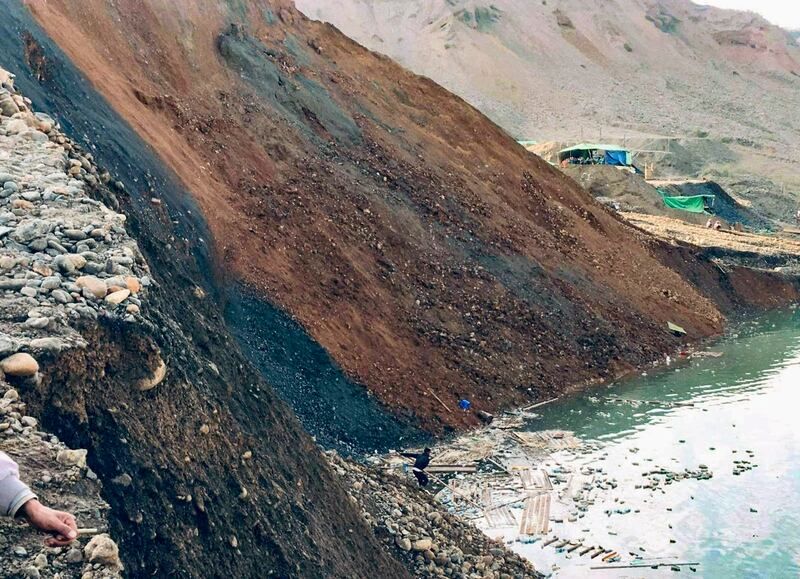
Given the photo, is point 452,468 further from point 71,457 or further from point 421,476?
point 71,457

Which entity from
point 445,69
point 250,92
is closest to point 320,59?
point 250,92

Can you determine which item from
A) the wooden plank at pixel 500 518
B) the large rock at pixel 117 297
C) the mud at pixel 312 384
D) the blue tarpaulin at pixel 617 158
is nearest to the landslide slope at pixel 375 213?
the mud at pixel 312 384

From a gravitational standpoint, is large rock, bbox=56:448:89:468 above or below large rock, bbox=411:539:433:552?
above

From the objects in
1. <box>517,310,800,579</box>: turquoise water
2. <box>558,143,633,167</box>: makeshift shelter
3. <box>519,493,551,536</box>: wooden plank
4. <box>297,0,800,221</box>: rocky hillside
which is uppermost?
<box>297,0,800,221</box>: rocky hillside

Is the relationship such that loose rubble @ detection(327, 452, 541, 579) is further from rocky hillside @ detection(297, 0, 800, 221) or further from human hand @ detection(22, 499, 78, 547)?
rocky hillside @ detection(297, 0, 800, 221)

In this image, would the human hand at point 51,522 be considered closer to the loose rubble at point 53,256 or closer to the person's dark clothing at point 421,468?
the loose rubble at point 53,256

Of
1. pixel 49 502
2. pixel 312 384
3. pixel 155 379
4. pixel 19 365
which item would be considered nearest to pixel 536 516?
pixel 312 384

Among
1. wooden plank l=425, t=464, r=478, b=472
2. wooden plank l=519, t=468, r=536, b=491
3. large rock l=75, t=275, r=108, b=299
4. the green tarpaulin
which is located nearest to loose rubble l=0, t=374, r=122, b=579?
large rock l=75, t=275, r=108, b=299
